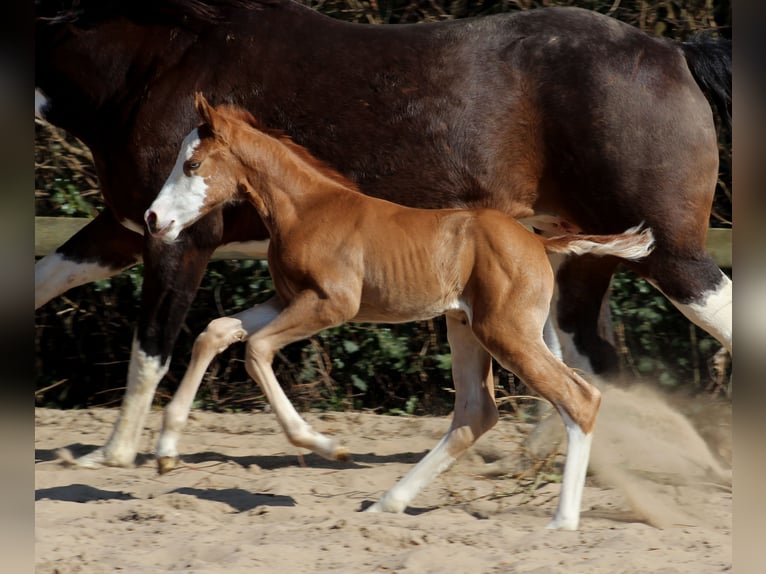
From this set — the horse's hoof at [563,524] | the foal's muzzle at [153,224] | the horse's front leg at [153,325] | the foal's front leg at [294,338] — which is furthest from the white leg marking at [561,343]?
the foal's muzzle at [153,224]

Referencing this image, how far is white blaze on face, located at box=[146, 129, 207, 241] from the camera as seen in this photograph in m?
4.21

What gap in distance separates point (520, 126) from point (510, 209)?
0.39m

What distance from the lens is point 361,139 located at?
4977 mm

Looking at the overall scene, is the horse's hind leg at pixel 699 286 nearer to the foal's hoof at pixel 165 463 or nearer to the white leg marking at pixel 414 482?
the white leg marking at pixel 414 482

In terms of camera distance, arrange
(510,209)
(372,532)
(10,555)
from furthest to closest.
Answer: (510,209)
(372,532)
(10,555)

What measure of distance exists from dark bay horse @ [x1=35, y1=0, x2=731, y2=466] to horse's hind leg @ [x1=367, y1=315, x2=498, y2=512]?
85cm

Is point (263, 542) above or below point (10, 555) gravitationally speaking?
below

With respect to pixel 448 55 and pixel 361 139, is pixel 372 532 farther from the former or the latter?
pixel 448 55

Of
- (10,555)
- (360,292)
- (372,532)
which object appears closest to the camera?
(10,555)

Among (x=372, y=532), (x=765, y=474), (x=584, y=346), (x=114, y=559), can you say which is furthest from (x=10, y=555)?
(x=584, y=346)

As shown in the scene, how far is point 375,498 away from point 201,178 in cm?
153

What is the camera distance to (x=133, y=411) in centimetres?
496

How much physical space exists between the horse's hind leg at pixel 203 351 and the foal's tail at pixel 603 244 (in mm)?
1167

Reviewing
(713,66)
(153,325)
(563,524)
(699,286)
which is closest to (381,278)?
(563,524)
